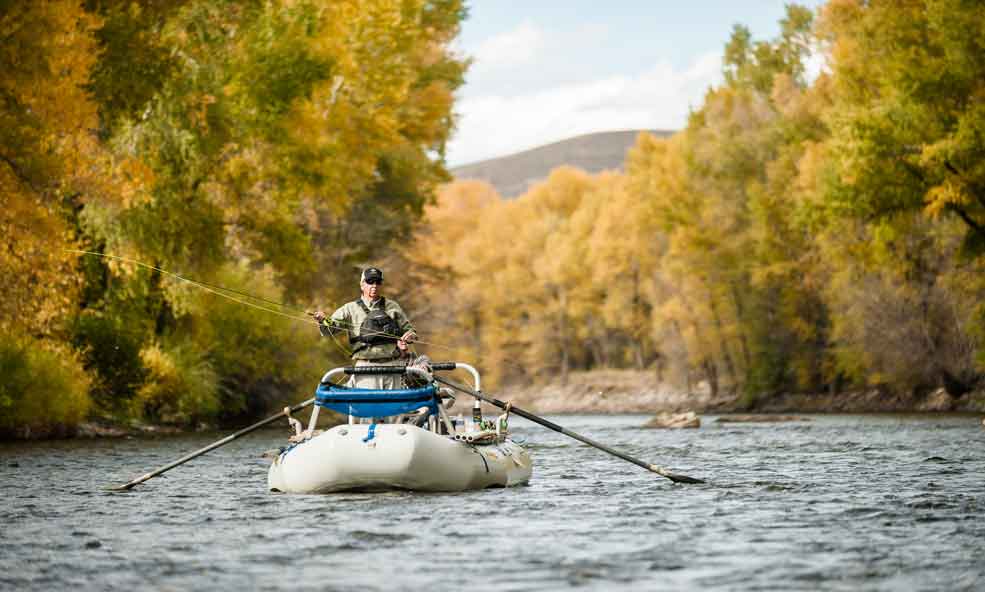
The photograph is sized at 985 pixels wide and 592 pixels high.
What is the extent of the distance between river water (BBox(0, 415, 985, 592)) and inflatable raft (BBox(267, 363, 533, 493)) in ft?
0.75

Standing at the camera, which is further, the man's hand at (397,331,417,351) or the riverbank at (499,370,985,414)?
the riverbank at (499,370,985,414)

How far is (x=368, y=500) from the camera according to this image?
1532cm

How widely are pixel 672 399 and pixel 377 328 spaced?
5826 cm

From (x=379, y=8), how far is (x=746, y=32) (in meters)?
36.8

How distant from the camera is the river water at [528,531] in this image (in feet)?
33.1

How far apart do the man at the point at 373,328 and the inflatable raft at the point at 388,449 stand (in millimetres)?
361

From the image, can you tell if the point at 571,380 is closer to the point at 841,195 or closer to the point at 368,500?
the point at 841,195

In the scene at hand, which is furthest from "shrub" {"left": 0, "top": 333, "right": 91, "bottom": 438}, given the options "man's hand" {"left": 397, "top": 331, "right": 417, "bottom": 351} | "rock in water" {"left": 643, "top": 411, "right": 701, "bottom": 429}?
"rock in water" {"left": 643, "top": 411, "right": 701, "bottom": 429}

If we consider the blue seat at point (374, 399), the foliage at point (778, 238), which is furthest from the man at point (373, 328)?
the foliage at point (778, 238)

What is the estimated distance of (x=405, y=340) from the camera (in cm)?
1636

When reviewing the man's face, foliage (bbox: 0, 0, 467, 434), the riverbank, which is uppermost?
foliage (bbox: 0, 0, 467, 434)

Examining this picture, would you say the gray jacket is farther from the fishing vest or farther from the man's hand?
the man's hand

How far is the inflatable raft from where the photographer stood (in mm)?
15195

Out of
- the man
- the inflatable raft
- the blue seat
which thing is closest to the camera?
the inflatable raft
